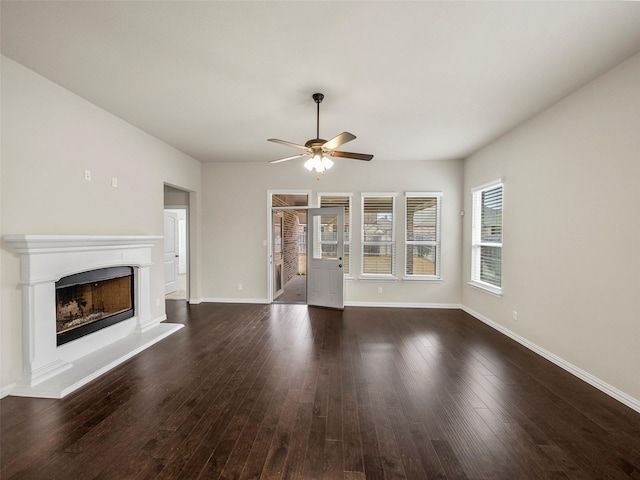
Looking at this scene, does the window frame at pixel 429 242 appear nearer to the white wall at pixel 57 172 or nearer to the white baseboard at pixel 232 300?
the white baseboard at pixel 232 300

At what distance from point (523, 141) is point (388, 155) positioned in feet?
6.69

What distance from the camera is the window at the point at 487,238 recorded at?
4.35 metres

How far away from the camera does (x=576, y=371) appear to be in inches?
112

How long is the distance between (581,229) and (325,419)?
306 centimetres

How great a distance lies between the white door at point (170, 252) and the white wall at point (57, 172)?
2.86m

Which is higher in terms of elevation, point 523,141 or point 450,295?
point 523,141

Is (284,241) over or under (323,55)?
under

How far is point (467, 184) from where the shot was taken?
5215 mm

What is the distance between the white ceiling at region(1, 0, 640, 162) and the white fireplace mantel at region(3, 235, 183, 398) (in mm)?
1611

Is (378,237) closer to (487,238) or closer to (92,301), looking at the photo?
(487,238)

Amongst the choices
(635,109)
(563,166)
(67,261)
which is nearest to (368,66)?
(635,109)

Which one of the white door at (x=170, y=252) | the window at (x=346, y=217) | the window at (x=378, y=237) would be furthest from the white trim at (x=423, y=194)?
the white door at (x=170, y=252)

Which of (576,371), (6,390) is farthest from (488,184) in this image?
(6,390)

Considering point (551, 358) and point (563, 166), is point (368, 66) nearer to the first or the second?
point (563, 166)
